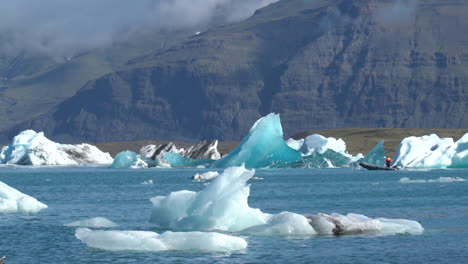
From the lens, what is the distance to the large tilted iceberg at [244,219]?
37.7 m

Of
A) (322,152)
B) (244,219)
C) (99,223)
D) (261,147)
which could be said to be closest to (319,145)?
(322,152)

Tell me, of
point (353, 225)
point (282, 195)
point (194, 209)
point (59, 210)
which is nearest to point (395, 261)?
point (353, 225)

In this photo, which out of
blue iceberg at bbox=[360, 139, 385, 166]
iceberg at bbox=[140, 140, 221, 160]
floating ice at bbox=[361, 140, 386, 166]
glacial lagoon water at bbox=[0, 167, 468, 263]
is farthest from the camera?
iceberg at bbox=[140, 140, 221, 160]

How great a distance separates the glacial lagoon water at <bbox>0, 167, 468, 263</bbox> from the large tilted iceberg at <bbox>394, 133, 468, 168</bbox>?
29.5m

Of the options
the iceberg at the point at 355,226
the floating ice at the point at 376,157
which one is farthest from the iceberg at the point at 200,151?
the iceberg at the point at 355,226

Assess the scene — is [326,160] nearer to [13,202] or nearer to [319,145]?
[319,145]

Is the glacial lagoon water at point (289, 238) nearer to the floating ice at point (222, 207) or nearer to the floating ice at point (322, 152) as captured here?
the floating ice at point (222, 207)

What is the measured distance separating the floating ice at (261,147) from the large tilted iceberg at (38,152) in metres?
39.6

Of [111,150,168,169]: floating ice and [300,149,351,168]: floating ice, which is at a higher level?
[111,150,168,169]: floating ice

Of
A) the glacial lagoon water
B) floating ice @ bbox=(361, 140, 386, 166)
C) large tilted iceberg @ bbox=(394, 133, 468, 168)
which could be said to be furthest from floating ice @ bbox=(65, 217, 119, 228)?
floating ice @ bbox=(361, 140, 386, 166)

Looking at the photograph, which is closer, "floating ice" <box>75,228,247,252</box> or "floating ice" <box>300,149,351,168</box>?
"floating ice" <box>75,228,247,252</box>

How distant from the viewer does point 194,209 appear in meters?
39.1

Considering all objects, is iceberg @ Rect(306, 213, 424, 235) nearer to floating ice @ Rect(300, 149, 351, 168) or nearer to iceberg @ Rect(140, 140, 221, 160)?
floating ice @ Rect(300, 149, 351, 168)

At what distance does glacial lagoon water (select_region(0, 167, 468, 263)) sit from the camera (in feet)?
107
